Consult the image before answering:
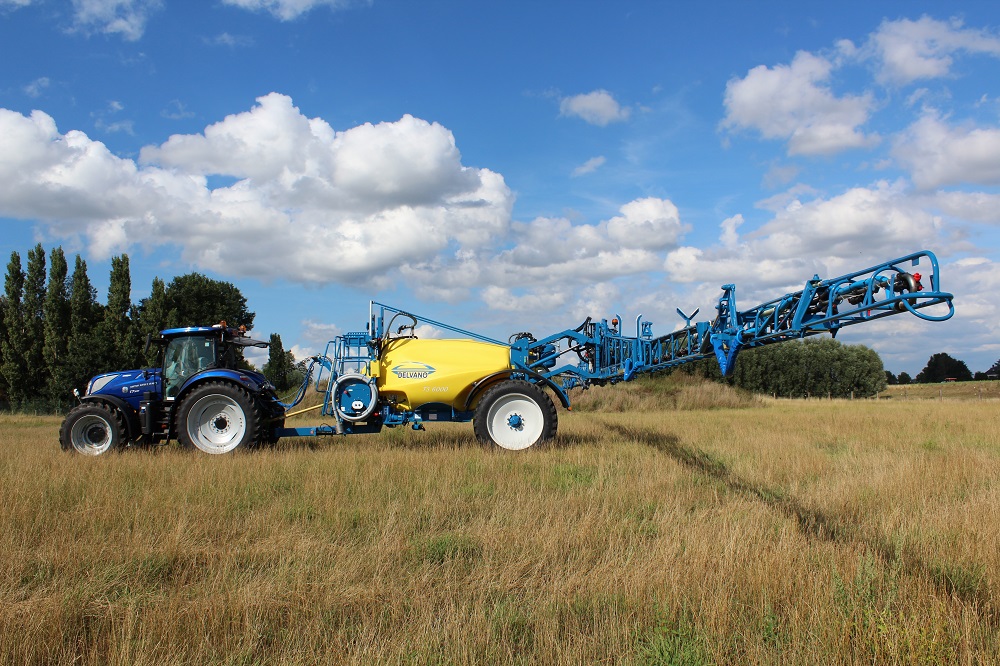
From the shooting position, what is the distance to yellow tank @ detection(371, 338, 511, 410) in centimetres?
1172

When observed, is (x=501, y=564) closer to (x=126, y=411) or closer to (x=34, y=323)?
(x=126, y=411)

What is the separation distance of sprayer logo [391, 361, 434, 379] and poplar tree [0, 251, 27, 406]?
40.4 m

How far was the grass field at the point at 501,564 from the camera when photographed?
365 centimetres

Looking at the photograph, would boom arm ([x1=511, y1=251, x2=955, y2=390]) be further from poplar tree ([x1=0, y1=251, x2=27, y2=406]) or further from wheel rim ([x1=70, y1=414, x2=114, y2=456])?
poplar tree ([x1=0, y1=251, x2=27, y2=406])

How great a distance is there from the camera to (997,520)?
582 cm

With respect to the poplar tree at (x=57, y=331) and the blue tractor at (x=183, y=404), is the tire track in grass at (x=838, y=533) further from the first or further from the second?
the poplar tree at (x=57, y=331)

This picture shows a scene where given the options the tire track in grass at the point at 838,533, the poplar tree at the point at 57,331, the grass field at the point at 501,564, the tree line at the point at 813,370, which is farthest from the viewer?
the tree line at the point at 813,370

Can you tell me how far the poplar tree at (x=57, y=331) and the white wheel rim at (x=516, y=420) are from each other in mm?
39129

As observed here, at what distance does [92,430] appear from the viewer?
11.6 meters

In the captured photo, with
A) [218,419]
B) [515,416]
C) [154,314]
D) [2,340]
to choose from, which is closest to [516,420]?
[515,416]

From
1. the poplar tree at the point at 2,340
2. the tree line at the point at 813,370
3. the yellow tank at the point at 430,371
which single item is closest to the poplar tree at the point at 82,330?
the poplar tree at the point at 2,340

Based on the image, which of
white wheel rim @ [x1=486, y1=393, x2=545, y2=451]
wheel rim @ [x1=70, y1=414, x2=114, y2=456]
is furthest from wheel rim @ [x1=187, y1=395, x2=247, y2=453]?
white wheel rim @ [x1=486, y1=393, x2=545, y2=451]

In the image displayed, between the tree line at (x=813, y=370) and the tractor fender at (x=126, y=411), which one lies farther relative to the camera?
the tree line at (x=813, y=370)

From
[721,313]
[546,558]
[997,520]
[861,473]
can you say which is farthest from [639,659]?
[721,313]
